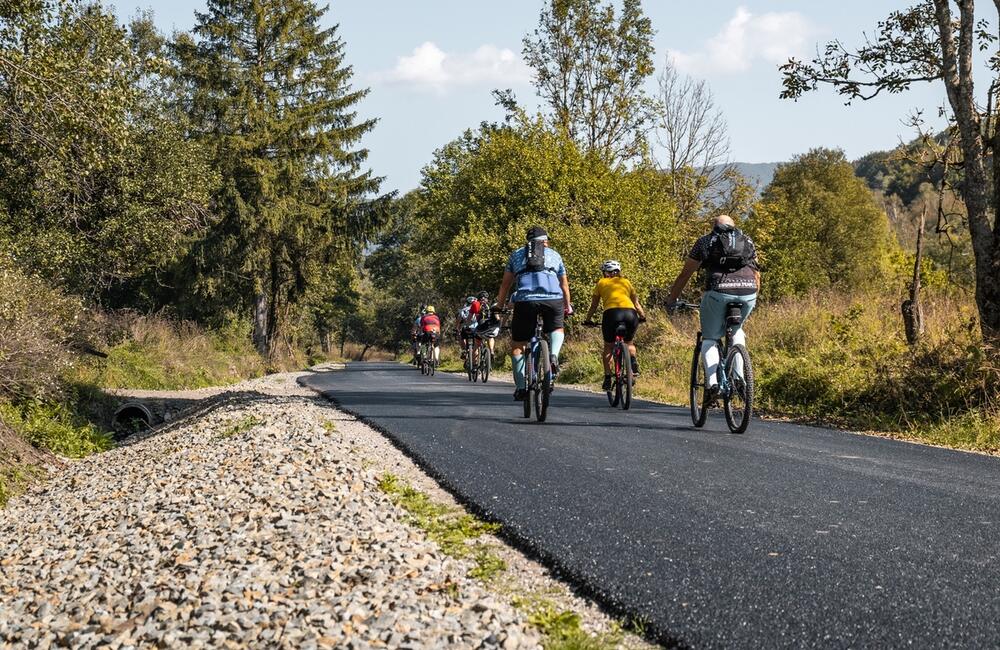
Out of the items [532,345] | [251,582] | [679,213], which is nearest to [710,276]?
[532,345]

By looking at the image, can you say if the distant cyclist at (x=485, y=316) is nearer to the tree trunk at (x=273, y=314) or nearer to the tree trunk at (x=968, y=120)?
the tree trunk at (x=968, y=120)

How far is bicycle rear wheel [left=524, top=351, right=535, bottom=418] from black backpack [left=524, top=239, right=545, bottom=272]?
3.35 ft

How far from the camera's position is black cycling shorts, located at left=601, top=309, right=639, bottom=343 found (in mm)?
12484

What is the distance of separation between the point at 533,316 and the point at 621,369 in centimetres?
261

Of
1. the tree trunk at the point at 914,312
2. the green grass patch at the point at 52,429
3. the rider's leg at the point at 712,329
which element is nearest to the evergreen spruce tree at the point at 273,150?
the green grass patch at the point at 52,429

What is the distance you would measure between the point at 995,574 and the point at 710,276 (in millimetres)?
5134

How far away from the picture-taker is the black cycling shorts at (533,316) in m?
10.2

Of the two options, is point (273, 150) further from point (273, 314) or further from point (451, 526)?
point (451, 526)

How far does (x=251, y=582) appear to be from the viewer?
14.4 feet

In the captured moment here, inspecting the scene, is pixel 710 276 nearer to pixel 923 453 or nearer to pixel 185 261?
pixel 923 453

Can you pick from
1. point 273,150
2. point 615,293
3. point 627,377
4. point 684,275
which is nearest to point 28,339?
point 615,293

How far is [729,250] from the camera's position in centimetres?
880

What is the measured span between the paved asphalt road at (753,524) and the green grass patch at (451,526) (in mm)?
219

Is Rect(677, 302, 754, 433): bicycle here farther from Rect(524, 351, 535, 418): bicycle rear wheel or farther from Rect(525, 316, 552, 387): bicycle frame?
Rect(524, 351, 535, 418): bicycle rear wheel
